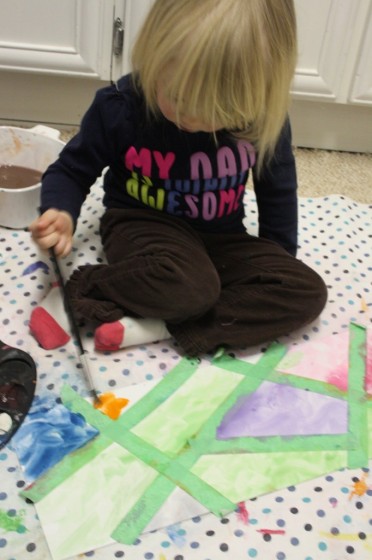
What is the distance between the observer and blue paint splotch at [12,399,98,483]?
0.63 metres

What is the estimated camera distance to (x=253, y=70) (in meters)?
0.66

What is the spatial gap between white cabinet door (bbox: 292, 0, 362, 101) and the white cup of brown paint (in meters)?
0.47

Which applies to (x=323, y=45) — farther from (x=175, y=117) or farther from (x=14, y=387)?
(x=14, y=387)

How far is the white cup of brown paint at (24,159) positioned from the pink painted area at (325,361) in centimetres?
44

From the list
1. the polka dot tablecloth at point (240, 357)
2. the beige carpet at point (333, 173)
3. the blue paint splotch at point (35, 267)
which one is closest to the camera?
the polka dot tablecloth at point (240, 357)

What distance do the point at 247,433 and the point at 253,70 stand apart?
0.39 m

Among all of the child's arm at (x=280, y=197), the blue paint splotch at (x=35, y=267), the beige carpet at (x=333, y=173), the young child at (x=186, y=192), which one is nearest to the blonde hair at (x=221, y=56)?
the young child at (x=186, y=192)

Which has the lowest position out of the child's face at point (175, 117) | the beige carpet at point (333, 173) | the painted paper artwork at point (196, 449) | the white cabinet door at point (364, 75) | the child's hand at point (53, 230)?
the painted paper artwork at point (196, 449)

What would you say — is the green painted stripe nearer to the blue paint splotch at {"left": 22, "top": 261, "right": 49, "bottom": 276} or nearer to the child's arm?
the child's arm

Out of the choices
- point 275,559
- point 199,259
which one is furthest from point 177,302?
point 275,559

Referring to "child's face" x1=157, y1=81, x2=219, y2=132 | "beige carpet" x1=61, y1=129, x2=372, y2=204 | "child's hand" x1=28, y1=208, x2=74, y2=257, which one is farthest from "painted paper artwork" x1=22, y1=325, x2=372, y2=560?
"beige carpet" x1=61, y1=129, x2=372, y2=204

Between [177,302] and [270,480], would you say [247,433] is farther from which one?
[177,302]

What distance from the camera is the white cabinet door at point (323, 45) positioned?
1134mm

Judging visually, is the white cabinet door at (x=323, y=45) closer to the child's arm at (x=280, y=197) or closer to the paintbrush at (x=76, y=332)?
the child's arm at (x=280, y=197)
